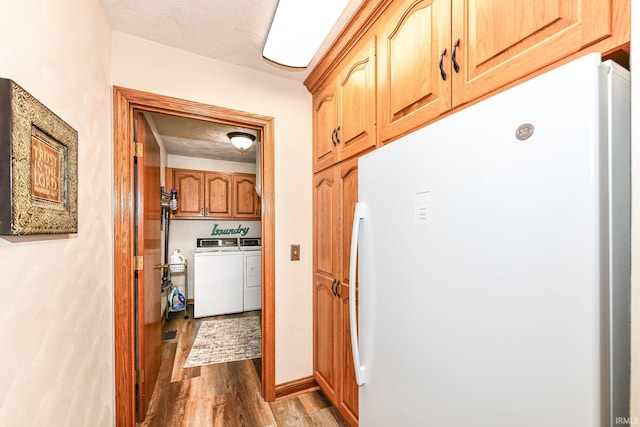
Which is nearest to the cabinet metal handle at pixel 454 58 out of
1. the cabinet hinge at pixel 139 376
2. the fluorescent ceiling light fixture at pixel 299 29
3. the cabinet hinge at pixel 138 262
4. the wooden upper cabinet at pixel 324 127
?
the fluorescent ceiling light fixture at pixel 299 29

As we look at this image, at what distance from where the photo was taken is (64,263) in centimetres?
92

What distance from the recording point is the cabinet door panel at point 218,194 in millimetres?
4164

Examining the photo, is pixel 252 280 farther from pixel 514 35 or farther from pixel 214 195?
pixel 514 35

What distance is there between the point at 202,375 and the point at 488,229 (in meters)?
2.52

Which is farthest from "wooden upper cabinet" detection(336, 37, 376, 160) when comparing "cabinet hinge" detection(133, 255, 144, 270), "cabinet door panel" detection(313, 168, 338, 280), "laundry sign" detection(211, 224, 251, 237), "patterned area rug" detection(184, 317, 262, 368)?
"laundry sign" detection(211, 224, 251, 237)

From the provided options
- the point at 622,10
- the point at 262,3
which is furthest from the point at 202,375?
the point at 622,10

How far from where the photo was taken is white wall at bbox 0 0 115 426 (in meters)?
0.66

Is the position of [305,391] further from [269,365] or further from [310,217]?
[310,217]

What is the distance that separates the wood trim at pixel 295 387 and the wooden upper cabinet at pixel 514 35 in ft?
6.73

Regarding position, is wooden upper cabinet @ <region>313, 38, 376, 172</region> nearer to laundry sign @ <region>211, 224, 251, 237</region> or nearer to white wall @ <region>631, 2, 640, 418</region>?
white wall @ <region>631, 2, 640, 418</region>

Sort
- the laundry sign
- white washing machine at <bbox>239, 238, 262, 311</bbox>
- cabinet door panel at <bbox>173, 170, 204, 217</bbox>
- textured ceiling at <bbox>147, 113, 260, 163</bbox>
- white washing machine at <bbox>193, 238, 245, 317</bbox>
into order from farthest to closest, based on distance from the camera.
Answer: the laundry sign, cabinet door panel at <bbox>173, 170, 204, 217</bbox>, white washing machine at <bbox>239, 238, 262, 311</bbox>, white washing machine at <bbox>193, 238, 245, 317</bbox>, textured ceiling at <bbox>147, 113, 260, 163</bbox>

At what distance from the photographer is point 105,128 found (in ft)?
4.70


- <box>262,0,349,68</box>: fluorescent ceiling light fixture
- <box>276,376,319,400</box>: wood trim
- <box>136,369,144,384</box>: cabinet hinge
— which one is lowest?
<box>276,376,319,400</box>: wood trim

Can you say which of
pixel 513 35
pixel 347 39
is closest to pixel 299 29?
pixel 347 39
